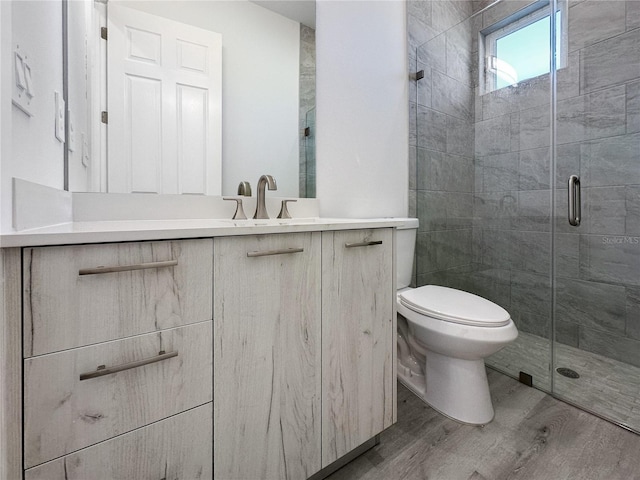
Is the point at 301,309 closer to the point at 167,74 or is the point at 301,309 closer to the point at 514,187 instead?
the point at 167,74

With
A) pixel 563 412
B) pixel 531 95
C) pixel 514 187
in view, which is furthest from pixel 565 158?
pixel 563 412

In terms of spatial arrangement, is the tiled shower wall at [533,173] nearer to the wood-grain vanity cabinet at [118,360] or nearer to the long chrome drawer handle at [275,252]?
the long chrome drawer handle at [275,252]

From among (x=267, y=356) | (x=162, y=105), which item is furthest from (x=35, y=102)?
(x=267, y=356)

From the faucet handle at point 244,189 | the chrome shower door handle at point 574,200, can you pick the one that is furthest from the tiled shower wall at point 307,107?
the chrome shower door handle at point 574,200

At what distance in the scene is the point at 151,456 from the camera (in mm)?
651

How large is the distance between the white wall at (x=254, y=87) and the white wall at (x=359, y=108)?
0.59ft

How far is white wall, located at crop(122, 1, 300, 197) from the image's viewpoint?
133 centimetres

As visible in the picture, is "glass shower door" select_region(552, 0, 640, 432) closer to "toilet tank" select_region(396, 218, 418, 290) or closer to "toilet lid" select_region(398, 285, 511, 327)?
"toilet lid" select_region(398, 285, 511, 327)

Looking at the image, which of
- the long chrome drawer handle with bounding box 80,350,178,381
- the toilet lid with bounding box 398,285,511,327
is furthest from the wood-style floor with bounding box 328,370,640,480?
the long chrome drawer handle with bounding box 80,350,178,381

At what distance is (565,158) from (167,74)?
2.11 meters

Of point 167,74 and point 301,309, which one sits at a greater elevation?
point 167,74

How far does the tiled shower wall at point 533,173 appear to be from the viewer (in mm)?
1697

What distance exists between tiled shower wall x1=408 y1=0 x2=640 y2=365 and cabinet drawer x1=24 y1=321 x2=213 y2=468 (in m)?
1.62

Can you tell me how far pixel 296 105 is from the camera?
1.56 meters
